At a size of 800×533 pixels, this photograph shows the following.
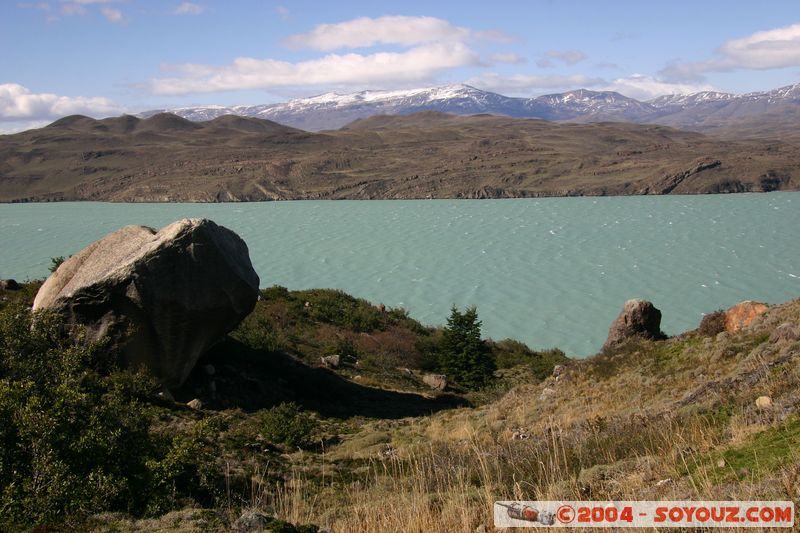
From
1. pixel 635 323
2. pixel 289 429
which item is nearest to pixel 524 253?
pixel 635 323

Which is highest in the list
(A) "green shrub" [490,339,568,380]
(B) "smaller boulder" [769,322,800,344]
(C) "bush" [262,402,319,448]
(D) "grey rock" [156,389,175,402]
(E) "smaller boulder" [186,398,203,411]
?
(B) "smaller boulder" [769,322,800,344]

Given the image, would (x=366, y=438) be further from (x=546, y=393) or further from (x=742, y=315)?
(x=742, y=315)

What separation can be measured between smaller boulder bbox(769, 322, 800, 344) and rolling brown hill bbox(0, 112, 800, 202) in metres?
102

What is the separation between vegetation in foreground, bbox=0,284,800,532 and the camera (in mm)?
6086

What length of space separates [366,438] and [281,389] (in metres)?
4.39

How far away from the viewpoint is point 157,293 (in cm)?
1384

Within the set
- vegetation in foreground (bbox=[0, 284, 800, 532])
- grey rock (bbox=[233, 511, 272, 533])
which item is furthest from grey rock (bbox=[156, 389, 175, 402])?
grey rock (bbox=[233, 511, 272, 533])

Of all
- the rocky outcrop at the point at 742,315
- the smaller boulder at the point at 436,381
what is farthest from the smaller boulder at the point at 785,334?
the smaller boulder at the point at 436,381

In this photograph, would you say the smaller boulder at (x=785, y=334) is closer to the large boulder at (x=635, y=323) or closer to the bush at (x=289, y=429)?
the large boulder at (x=635, y=323)

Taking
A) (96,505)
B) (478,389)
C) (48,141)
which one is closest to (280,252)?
(478,389)

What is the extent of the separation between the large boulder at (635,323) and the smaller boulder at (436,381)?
5.39m

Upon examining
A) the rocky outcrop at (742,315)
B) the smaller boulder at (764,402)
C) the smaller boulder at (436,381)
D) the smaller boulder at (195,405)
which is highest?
the smaller boulder at (764,402)

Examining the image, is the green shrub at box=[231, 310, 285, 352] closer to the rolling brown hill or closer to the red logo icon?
the red logo icon

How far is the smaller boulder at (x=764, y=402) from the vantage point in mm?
7537
